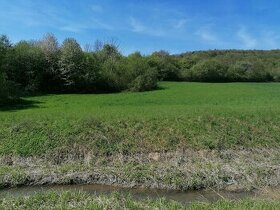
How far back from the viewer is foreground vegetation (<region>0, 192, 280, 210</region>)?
42.8ft

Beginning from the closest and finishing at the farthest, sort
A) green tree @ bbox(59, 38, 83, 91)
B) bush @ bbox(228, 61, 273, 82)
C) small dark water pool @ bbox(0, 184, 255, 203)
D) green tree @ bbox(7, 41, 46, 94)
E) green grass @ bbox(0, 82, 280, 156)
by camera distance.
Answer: small dark water pool @ bbox(0, 184, 255, 203) → green grass @ bbox(0, 82, 280, 156) → green tree @ bbox(7, 41, 46, 94) → green tree @ bbox(59, 38, 83, 91) → bush @ bbox(228, 61, 273, 82)

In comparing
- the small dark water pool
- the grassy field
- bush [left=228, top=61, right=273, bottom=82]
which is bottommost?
the small dark water pool

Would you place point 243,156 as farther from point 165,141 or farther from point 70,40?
point 70,40

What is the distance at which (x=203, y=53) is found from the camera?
131 meters

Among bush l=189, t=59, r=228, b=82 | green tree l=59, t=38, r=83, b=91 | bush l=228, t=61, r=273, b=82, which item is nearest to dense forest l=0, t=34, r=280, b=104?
green tree l=59, t=38, r=83, b=91

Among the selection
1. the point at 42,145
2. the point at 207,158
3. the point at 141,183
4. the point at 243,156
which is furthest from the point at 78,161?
the point at 243,156

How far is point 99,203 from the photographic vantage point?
13.4m

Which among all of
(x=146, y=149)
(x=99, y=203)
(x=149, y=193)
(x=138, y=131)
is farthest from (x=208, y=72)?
(x=99, y=203)

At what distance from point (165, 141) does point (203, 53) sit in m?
109

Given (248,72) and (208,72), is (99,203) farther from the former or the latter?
(248,72)

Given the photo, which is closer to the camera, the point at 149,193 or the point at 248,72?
the point at 149,193

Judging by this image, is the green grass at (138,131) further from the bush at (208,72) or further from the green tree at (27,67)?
the bush at (208,72)

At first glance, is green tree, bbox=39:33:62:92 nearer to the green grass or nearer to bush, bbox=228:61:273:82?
the green grass

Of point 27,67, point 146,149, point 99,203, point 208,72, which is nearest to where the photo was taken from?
point 99,203
